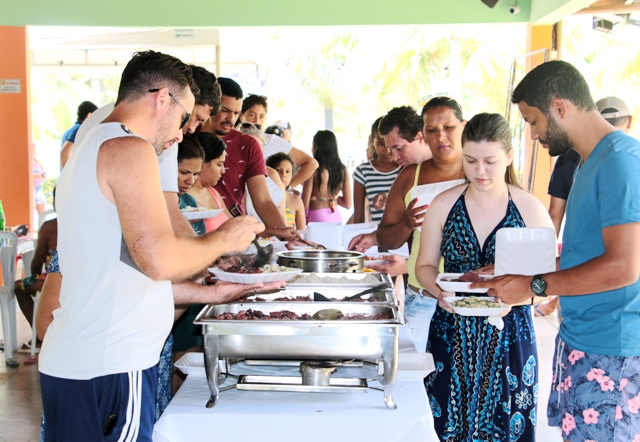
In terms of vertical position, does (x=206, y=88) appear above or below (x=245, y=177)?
above

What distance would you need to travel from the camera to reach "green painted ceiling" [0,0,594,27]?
641cm

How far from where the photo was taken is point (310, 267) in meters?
2.40

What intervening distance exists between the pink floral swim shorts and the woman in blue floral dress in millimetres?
173

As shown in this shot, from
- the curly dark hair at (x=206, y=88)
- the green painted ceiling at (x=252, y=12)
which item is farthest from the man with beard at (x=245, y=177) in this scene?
the green painted ceiling at (x=252, y=12)

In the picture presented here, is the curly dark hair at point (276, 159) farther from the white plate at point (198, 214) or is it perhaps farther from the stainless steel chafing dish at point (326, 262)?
the stainless steel chafing dish at point (326, 262)

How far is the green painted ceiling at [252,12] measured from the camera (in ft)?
21.0

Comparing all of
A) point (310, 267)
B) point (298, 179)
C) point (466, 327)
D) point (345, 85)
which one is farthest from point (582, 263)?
point (345, 85)

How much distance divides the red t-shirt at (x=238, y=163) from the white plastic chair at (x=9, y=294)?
5.36 ft

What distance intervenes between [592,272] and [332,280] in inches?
31.8

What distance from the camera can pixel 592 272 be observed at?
1.64m

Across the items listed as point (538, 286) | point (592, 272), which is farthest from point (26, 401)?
point (592, 272)

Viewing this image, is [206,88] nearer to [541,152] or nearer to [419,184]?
[419,184]

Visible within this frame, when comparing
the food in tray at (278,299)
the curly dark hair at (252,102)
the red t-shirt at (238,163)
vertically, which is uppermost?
the curly dark hair at (252,102)

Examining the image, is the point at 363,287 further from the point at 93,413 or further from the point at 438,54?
the point at 438,54
